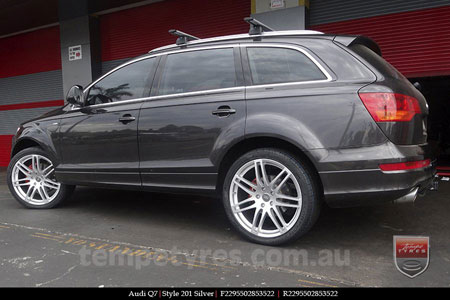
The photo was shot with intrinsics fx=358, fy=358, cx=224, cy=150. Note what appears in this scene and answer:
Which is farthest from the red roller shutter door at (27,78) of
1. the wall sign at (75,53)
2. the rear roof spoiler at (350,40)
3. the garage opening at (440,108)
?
the garage opening at (440,108)

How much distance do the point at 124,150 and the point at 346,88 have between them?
2272 mm

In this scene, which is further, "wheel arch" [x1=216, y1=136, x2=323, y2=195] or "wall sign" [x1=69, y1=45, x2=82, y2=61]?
"wall sign" [x1=69, y1=45, x2=82, y2=61]

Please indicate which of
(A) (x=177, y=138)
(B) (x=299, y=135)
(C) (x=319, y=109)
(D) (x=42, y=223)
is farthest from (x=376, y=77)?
(D) (x=42, y=223)

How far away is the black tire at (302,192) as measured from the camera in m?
2.87

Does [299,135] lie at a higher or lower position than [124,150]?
higher

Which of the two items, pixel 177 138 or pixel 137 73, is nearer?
pixel 177 138

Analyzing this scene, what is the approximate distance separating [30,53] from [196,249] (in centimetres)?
1060

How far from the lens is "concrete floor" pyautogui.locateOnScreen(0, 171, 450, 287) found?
2.50m

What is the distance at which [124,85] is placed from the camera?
3.96 m

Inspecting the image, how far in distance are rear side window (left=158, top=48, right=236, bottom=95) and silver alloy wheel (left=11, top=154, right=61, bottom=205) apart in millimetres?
1991

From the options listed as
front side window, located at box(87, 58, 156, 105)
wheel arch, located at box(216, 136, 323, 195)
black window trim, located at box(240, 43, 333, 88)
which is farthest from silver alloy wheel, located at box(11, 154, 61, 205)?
black window trim, located at box(240, 43, 333, 88)

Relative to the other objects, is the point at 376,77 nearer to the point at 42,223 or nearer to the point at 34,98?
the point at 42,223

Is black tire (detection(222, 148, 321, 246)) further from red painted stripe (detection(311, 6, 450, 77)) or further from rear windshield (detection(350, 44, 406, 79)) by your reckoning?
red painted stripe (detection(311, 6, 450, 77))
